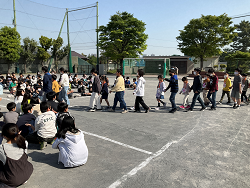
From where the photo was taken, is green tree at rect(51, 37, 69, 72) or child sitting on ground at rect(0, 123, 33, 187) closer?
child sitting on ground at rect(0, 123, 33, 187)

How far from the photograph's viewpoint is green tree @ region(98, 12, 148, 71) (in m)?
35.1

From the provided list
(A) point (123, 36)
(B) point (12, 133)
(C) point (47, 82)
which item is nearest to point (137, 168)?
(B) point (12, 133)

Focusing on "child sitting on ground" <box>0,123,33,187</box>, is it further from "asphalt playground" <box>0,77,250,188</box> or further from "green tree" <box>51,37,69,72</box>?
"green tree" <box>51,37,69,72</box>

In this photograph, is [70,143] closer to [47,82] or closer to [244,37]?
[47,82]

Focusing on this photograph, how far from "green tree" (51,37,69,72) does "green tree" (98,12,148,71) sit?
1213 centimetres

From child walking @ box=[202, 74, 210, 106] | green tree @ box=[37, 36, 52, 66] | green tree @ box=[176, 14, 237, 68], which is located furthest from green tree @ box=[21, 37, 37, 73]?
child walking @ box=[202, 74, 210, 106]

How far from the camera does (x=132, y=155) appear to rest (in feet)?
14.5

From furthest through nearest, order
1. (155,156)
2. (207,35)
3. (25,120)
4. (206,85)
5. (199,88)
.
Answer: (207,35) → (206,85) → (199,88) → (25,120) → (155,156)

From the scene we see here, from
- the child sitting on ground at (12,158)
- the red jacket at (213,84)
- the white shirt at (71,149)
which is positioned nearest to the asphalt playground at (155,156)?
the white shirt at (71,149)

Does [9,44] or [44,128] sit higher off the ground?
[9,44]

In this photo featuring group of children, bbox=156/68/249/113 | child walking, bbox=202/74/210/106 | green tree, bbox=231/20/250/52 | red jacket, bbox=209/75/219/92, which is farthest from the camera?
green tree, bbox=231/20/250/52

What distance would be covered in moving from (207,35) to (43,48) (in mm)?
33141

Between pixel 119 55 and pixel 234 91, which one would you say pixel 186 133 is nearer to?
pixel 234 91

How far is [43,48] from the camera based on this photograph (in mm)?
42719
